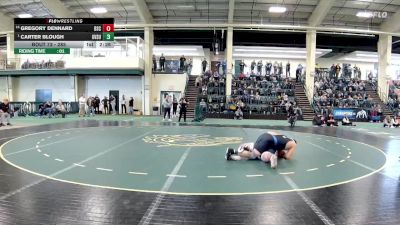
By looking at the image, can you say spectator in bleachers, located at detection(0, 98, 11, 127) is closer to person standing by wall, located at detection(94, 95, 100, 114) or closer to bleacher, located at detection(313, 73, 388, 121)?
person standing by wall, located at detection(94, 95, 100, 114)

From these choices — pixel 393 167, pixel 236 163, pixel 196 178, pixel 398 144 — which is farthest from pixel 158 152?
pixel 398 144

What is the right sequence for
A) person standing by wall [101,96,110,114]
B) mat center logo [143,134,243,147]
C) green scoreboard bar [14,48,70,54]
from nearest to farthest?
mat center logo [143,134,243,147] → green scoreboard bar [14,48,70,54] → person standing by wall [101,96,110,114]

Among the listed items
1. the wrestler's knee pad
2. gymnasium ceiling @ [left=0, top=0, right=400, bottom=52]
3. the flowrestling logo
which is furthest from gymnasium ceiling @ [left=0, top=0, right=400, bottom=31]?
the wrestler's knee pad

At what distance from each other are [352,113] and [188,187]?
958 inches

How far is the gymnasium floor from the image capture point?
4086mm

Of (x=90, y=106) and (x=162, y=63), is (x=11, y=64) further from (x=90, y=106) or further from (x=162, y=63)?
(x=162, y=63)

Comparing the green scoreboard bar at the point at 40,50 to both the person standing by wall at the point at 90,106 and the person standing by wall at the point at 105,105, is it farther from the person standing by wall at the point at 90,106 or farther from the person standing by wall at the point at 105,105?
the person standing by wall at the point at 105,105

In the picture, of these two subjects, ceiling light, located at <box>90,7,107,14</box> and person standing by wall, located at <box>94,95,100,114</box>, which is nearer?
ceiling light, located at <box>90,7,107,14</box>

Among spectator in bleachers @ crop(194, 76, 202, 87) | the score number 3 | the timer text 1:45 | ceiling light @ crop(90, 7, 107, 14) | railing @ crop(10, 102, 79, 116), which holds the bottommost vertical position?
railing @ crop(10, 102, 79, 116)

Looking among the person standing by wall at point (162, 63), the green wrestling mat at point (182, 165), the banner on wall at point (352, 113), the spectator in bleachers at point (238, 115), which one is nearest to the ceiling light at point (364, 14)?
the banner on wall at point (352, 113)

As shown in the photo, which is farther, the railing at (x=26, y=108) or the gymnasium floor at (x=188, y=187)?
the railing at (x=26, y=108)
